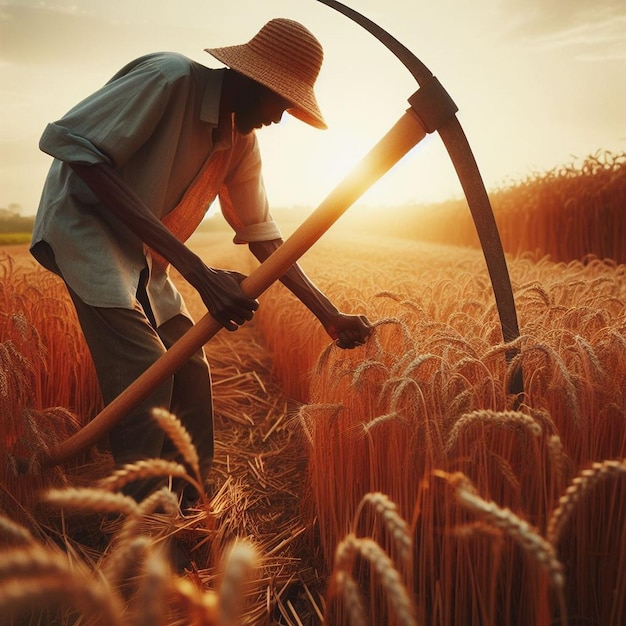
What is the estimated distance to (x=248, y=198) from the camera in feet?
6.71

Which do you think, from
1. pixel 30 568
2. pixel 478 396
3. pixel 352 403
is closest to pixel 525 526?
pixel 30 568

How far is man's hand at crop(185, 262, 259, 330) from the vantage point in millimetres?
1474

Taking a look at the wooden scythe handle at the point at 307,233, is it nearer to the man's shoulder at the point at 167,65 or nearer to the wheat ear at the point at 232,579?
the man's shoulder at the point at 167,65

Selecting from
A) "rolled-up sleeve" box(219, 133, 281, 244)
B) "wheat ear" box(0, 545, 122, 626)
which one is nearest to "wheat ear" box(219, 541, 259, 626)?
"wheat ear" box(0, 545, 122, 626)

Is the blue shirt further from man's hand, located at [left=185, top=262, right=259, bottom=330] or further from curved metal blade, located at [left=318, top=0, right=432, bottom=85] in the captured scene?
curved metal blade, located at [left=318, top=0, right=432, bottom=85]

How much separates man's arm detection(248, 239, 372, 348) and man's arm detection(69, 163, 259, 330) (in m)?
0.37

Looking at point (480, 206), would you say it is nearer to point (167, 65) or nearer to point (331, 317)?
point (331, 317)

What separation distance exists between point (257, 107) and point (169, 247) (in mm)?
537

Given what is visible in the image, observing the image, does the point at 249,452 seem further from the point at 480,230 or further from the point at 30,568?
the point at 30,568

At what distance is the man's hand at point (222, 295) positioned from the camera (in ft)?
4.83

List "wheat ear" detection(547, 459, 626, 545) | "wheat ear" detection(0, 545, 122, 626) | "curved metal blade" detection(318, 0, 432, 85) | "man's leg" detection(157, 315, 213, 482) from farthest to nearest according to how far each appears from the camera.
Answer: "man's leg" detection(157, 315, 213, 482)
"curved metal blade" detection(318, 0, 432, 85)
"wheat ear" detection(547, 459, 626, 545)
"wheat ear" detection(0, 545, 122, 626)

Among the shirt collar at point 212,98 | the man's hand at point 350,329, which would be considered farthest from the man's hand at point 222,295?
the shirt collar at point 212,98

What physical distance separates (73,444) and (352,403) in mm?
832

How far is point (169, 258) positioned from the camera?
150cm
